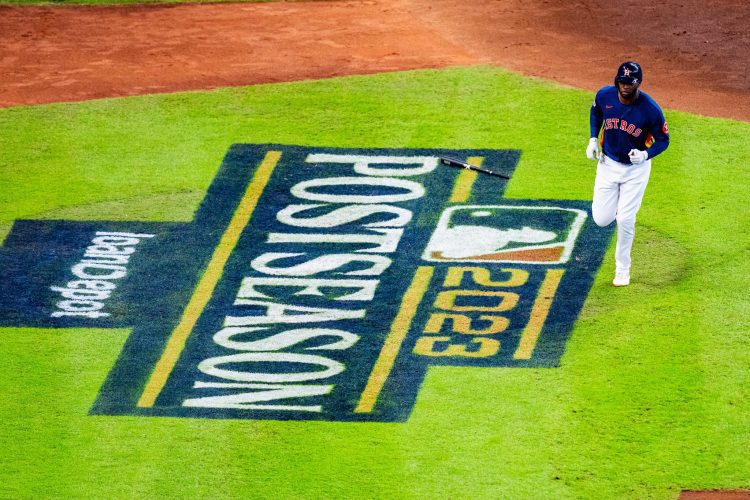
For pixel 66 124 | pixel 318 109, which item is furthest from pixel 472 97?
pixel 66 124

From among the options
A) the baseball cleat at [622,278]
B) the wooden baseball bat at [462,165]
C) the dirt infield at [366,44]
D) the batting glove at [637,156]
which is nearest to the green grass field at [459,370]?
the baseball cleat at [622,278]

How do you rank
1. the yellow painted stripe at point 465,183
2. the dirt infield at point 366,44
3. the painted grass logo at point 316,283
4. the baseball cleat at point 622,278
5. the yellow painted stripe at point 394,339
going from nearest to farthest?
1. the yellow painted stripe at point 394,339
2. the painted grass logo at point 316,283
3. the baseball cleat at point 622,278
4. the yellow painted stripe at point 465,183
5. the dirt infield at point 366,44

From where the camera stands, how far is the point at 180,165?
16094 millimetres

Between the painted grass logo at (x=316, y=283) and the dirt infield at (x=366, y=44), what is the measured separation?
8.53ft

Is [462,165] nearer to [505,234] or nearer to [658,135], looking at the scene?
[505,234]

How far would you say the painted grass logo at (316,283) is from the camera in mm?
12367

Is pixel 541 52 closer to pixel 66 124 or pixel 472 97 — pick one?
pixel 472 97

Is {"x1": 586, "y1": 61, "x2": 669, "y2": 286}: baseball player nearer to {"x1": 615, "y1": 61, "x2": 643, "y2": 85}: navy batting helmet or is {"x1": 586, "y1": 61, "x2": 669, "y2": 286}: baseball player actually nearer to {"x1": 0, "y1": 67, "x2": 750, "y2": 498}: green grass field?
{"x1": 615, "y1": 61, "x2": 643, "y2": 85}: navy batting helmet

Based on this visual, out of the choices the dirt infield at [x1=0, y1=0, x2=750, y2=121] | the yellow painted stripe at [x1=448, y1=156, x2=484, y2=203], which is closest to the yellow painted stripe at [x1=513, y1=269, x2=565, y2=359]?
the yellow painted stripe at [x1=448, y1=156, x2=484, y2=203]

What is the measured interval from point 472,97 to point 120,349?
20.0ft

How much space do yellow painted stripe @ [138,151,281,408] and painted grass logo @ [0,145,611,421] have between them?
2cm

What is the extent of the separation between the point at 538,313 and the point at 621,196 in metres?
1.21

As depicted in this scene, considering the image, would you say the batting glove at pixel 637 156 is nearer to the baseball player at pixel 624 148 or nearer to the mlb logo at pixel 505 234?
the baseball player at pixel 624 148

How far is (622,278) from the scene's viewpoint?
1346 centimetres
